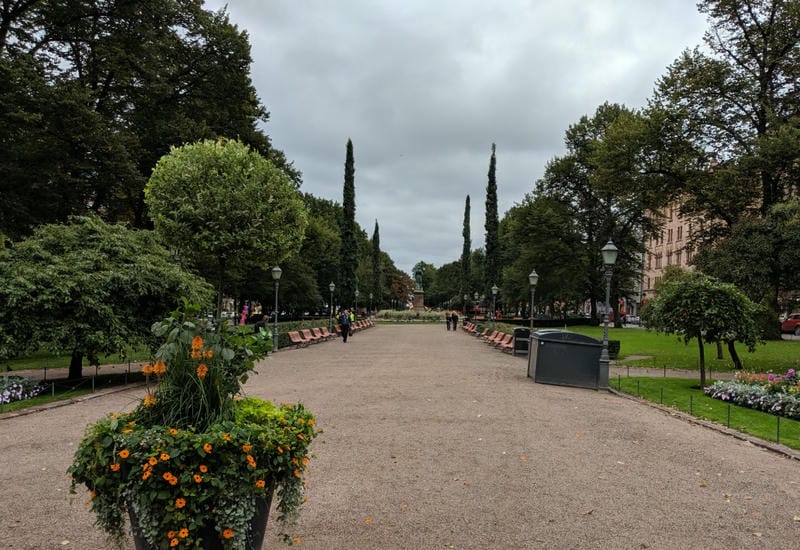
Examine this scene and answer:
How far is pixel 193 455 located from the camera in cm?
303

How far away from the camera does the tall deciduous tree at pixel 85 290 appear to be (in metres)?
10.7

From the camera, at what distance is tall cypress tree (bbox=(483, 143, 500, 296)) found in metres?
48.1

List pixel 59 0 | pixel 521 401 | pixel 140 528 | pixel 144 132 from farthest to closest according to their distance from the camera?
pixel 144 132, pixel 59 0, pixel 521 401, pixel 140 528

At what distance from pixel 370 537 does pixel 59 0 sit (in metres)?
25.0

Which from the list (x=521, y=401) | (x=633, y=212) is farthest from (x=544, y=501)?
(x=633, y=212)

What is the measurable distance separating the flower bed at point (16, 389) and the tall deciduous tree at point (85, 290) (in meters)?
0.63

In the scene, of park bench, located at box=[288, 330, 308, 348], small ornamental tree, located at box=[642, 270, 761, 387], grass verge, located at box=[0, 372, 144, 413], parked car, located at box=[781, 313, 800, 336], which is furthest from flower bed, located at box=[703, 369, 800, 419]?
parked car, located at box=[781, 313, 800, 336]

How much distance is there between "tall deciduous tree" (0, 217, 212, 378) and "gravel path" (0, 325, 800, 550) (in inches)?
68.3

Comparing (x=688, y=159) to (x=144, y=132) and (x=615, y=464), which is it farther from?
(x=144, y=132)

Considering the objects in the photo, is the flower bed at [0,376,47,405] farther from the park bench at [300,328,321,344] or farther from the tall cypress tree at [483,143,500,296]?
the tall cypress tree at [483,143,500,296]

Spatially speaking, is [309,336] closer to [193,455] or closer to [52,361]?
[52,361]

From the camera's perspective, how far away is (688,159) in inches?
1032

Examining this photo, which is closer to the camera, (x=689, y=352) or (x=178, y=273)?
(x=178, y=273)

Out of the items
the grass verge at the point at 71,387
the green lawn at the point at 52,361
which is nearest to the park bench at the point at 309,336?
the green lawn at the point at 52,361
